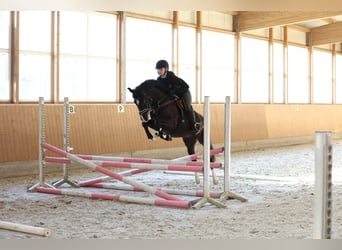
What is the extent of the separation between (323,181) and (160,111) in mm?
4934

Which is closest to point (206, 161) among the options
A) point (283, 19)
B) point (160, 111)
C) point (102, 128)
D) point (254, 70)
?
point (160, 111)

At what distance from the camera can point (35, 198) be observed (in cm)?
648

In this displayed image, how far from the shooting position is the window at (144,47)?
38.3 ft

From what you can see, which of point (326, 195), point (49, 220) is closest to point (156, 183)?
point (49, 220)

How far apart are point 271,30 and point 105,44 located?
23.7ft

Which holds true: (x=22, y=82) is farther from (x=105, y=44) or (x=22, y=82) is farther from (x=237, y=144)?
(x=237, y=144)

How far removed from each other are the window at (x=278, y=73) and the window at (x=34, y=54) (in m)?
9.15

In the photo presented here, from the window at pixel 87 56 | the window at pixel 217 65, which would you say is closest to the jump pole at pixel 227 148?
the window at pixel 87 56

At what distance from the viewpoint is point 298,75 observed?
60.2 ft

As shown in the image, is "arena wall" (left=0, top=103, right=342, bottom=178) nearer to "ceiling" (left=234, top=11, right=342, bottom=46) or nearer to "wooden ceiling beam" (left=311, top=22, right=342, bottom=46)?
"ceiling" (left=234, top=11, right=342, bottom=46)

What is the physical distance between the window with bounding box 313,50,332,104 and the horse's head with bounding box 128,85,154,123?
13742 mm

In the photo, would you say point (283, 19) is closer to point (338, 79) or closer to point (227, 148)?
point (338, 79)

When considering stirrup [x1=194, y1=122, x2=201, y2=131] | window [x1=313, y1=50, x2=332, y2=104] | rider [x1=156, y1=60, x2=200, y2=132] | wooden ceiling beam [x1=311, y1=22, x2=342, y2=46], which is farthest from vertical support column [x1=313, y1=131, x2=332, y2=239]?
window [x1=313, y1=50, x2=332, y2=104]

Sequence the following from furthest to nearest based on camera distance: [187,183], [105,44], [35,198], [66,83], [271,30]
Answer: [271,30] < [105,44] < [66,83] < [187,183] < [35,198]
